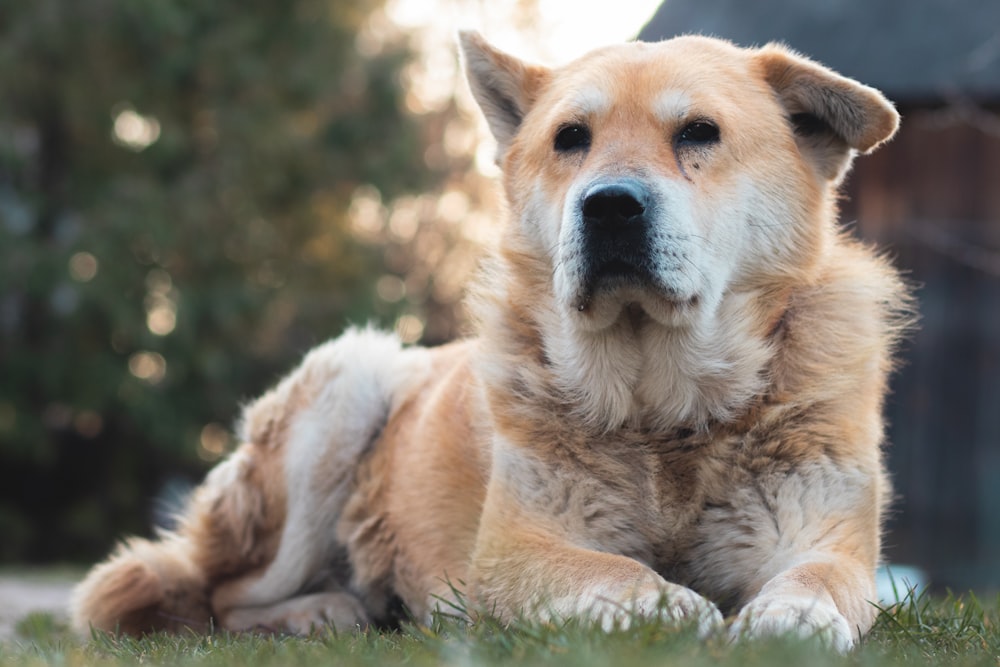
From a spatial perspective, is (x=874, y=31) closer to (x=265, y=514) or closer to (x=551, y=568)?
(x=265, y=514)

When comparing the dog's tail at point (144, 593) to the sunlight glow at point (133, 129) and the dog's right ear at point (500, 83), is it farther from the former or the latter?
the sunlight glow at point (133, 129)

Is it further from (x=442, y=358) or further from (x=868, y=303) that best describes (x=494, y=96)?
(x=868, y=303)

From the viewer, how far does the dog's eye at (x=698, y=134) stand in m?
3.70

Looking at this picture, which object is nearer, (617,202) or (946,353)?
(617,202)

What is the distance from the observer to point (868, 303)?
393cm

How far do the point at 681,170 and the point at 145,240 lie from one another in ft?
37.7

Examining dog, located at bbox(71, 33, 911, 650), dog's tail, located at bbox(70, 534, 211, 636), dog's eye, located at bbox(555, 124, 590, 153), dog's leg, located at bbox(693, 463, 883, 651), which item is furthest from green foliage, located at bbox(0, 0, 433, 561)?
dog's leg, located at bbox(693, 463, 883, 651)

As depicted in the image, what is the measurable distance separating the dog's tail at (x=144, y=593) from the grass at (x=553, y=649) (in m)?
0.78

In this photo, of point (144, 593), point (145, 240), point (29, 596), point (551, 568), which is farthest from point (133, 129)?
point (551, 568)

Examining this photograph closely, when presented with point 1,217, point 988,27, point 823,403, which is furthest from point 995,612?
point 1,217

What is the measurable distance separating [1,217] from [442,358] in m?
10.6

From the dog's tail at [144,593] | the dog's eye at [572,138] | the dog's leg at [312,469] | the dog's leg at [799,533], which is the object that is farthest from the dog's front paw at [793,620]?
the dog's tail at [144,593]

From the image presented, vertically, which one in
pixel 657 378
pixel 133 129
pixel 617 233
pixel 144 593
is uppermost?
pixel 133 129

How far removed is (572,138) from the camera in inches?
152
